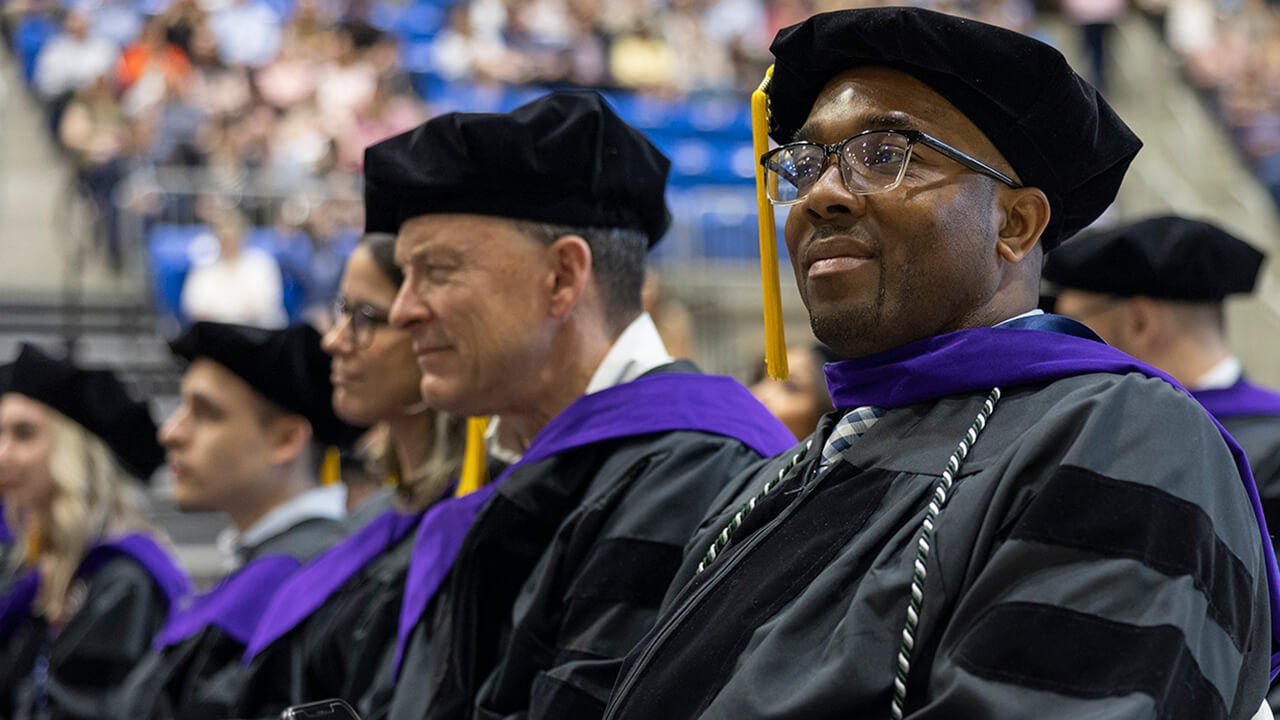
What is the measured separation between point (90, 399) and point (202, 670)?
1426 mm

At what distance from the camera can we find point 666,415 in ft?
11.0

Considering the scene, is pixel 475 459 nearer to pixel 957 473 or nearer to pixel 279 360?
pixel 279 360

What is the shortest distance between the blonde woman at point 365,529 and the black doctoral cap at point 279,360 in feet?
2.28

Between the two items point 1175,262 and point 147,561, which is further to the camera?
point 147,561

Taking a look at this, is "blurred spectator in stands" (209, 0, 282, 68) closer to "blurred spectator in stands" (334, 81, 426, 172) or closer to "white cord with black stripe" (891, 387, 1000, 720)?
"blurred spectator in stands" (334, 81, 426, 172)

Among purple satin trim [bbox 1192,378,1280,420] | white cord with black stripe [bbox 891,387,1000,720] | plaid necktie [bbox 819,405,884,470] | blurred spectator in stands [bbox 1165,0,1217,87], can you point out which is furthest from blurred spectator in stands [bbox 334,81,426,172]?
white cord with black stripe [bbox 891,387,1000,720]

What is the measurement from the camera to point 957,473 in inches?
86.5

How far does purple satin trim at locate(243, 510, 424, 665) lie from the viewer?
176 inches

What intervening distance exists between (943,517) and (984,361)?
29 centimetres

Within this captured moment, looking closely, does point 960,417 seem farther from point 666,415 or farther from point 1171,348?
point 1171,348

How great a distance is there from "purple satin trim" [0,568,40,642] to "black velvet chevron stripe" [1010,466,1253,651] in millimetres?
→ 4792

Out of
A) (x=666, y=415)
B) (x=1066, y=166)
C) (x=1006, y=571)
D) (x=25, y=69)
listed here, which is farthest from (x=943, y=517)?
(x=25, y=69)

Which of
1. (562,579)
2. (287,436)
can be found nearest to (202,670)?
(287,436)

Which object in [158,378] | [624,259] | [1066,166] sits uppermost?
[1066,166]
